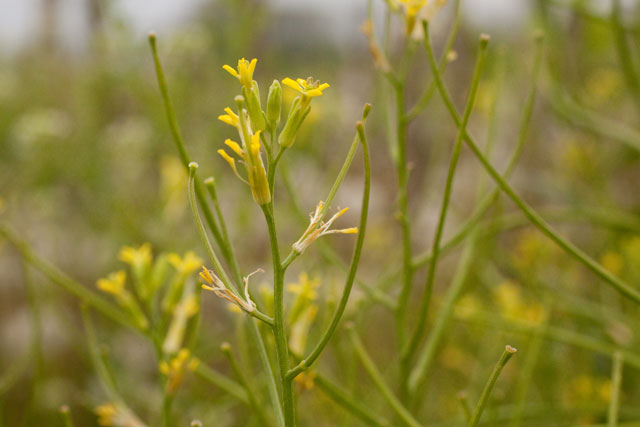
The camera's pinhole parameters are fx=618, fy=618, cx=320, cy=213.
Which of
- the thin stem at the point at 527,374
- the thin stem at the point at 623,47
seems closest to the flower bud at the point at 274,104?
the thin stem at the point at 527,374

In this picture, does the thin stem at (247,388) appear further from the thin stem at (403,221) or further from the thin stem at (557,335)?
the thin stem at (557,335)

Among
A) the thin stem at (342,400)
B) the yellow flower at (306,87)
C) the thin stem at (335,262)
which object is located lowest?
the thin stem at (342,400)

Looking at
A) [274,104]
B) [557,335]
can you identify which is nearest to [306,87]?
[274,104]

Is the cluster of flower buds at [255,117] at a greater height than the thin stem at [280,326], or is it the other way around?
the cluster of flower buds at [255,117]

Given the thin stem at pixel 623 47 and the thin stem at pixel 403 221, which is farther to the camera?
the thin stem at pixel 623 47

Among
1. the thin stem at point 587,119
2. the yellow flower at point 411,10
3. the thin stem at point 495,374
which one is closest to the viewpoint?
the thin stem at point 495,374

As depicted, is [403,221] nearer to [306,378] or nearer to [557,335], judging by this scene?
[306,378]

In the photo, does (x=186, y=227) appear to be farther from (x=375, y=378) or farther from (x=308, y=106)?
(x=308, y=106)

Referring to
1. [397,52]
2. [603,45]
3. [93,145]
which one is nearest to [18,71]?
[93,145]
